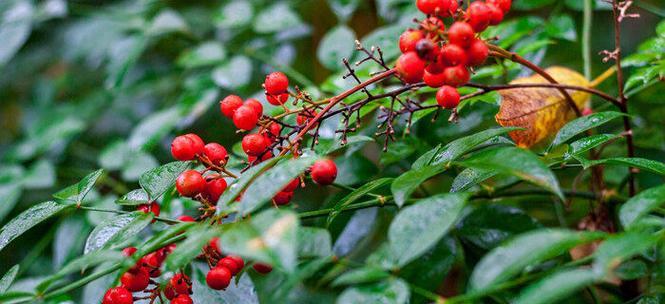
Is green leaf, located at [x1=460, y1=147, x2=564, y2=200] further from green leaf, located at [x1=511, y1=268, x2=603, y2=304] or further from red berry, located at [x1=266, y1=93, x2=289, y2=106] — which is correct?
red berry, located at [x1=266, y1=93, x2=289, y2=106]

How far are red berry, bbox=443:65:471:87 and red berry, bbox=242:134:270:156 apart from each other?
0.22 metres

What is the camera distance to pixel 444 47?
Answer: 2.44 feet

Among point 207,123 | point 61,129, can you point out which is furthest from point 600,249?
point 207,123

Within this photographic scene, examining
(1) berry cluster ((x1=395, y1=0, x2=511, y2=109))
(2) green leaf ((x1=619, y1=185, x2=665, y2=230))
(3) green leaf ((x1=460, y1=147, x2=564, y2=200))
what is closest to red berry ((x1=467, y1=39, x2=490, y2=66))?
(1) berry cluster ((x1=395, y1=0, x2=511, y2=109))

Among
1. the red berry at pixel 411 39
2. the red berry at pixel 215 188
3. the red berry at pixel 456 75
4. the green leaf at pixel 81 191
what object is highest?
the red berry at pixel 411 39

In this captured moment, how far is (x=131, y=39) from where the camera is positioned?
171cm

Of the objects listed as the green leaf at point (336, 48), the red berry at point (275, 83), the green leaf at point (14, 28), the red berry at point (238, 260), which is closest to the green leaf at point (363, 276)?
the red berry at point (238, 260)

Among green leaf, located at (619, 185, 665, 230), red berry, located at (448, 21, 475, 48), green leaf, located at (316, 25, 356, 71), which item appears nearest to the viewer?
green leaf, located at (619, 185, 665, 230)

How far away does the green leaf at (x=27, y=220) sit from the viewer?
78 centimetres

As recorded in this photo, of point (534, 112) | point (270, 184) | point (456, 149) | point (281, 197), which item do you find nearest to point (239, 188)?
point (270, 184)

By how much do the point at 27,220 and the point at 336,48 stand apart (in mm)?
797

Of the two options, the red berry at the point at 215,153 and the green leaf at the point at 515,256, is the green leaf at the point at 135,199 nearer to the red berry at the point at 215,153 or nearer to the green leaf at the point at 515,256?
the red berry at the point at 215,153

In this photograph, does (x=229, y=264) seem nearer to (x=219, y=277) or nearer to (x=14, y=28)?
(x=219, y=277)

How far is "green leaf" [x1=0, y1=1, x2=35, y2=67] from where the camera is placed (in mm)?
1728
